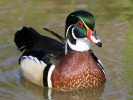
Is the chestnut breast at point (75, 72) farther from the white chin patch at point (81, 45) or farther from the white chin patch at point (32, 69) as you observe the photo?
the white chin patch at point (32, 69)

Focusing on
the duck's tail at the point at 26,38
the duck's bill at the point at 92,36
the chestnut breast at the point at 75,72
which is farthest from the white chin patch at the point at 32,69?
the duck's bill at the point at 92,36

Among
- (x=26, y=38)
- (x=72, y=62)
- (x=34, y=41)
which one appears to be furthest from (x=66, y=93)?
(x=26, y=38)

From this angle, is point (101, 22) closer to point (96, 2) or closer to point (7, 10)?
point (96, 2)

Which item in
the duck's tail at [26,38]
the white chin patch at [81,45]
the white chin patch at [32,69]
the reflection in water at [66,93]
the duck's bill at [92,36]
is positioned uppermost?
the duck's bill at [92,36]

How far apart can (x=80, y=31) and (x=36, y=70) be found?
109 centimetres

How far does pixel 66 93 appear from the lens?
645 cm

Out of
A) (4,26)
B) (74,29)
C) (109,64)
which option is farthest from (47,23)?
(74,29)

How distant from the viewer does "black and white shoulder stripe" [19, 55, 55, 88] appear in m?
6.54

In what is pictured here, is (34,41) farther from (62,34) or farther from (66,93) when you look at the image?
(62,34)

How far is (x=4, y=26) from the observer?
9531mm

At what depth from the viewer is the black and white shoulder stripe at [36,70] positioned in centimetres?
654

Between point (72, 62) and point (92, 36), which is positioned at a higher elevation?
point (92, 36)

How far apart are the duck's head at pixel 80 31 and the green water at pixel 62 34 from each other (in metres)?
0.78

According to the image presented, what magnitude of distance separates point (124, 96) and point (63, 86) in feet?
3.31
